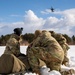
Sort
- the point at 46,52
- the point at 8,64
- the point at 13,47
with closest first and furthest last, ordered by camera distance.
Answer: the point at 46,52
the point at 8,64
the point at 13,47

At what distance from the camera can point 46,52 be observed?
6.89 metres

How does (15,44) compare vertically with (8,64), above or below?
above

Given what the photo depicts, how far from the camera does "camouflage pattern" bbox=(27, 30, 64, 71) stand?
6883mm

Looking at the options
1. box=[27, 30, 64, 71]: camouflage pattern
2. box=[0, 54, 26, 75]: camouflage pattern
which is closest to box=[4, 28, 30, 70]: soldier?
box=[27, 30, 64, 71]: camouflage pattern

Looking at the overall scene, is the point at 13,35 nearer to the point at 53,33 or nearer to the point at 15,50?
the point at 15,50

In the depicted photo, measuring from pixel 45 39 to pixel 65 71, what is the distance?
3.51 ft

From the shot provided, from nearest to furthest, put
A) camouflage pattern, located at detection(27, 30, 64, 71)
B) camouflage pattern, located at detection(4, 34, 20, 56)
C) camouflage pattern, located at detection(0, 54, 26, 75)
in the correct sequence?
camouflage pattern, located at detection(27, 30, 64, 71)
camouflage pattern, located at detection(0, 54, 26, 75)
camouflage pattern, located at detection(4, 34, 20, 56)

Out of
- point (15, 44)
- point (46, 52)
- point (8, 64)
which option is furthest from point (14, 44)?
point (46, 52)

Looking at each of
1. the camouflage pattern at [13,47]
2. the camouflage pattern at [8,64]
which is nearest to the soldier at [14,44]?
the camouflage pattern at [13,47]

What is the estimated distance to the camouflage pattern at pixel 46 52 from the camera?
6.88m

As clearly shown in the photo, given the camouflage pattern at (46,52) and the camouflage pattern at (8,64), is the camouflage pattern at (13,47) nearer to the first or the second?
the camouflage pattern at (46,52)

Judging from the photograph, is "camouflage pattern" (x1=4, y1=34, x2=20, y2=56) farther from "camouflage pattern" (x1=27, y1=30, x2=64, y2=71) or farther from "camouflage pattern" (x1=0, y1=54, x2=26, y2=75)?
"camouflage pattern" (x1=0, y1=54, x2=26, y2=75)

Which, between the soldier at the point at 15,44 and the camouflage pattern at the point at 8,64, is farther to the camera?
the soldier at the point at 15,44

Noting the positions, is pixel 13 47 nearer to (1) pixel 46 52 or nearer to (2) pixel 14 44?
(2) pixel 14 44
